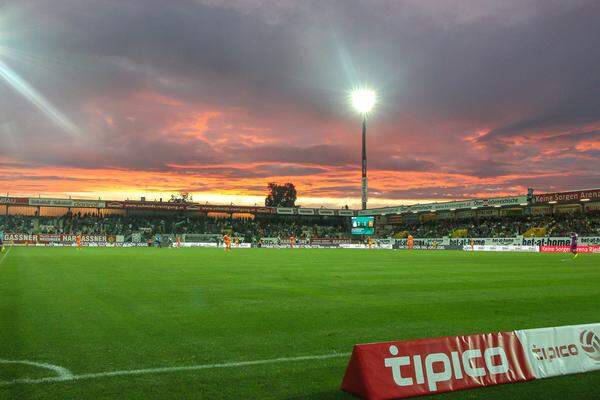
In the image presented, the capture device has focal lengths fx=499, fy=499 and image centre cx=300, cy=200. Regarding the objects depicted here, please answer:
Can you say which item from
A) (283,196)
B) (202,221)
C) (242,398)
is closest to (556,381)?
(242,398)

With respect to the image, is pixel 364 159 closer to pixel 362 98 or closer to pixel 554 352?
pixel 362 98

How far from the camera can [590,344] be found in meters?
6.20

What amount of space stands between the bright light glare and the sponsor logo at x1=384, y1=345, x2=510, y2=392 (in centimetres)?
6249

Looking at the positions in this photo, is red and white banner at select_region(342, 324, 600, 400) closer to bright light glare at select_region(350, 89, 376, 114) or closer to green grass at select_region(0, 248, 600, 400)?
green grass at select_region(0, 248, 600, 400)

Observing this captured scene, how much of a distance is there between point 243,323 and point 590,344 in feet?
17.8

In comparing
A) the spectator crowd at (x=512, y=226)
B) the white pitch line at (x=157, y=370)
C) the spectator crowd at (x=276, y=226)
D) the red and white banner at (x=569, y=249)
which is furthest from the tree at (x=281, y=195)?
the white pitch line at (x=157, y=370)

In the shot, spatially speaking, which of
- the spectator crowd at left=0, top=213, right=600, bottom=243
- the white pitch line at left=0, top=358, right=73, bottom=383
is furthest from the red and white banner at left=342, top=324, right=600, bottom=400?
the spectator crowd at left=0, top=213, right=600, bottom=243

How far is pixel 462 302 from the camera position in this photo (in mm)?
11953

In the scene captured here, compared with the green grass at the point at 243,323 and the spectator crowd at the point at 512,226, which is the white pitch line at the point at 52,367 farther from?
the spectator crowd at the point at 512,226

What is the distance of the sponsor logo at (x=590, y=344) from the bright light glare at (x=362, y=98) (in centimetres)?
6182

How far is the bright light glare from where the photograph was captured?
2603 inches

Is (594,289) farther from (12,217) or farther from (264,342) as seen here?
(12,217)

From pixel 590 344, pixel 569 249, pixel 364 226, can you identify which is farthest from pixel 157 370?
pixel 364 226

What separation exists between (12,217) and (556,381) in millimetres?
86705
